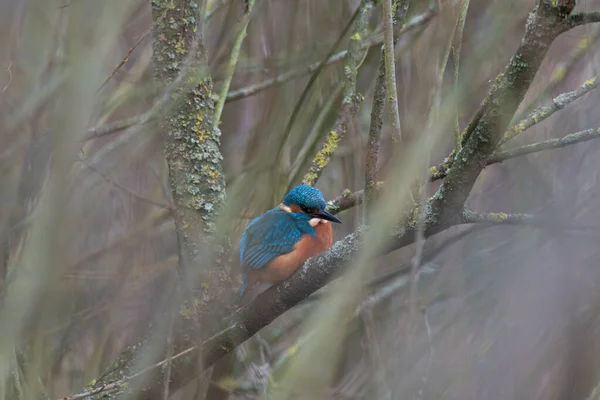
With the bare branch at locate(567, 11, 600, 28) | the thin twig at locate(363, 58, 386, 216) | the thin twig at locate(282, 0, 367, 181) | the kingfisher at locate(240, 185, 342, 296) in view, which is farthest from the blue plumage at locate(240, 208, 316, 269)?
the bare branch at locate(567, 11, 600, 28)

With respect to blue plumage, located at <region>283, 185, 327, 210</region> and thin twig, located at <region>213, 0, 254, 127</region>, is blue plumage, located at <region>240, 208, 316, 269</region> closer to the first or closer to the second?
blue plumage, located at <region>283, 185, 327, 210</region>

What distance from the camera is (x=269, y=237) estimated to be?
3018mm

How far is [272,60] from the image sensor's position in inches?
121

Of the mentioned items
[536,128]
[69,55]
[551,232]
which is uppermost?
[69,55]

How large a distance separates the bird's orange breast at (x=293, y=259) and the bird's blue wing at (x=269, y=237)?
0.09 feet

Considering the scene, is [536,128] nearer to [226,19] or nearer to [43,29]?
[226,19]

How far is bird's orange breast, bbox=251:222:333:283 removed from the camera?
281 cm

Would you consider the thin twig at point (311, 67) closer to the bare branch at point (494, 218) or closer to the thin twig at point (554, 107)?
the thin twig at point (554, 107)

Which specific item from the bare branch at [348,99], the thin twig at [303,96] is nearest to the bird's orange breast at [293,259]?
the bare branch at [348,99]

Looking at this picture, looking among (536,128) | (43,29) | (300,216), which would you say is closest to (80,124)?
(43,29)

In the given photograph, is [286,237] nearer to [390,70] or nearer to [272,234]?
[272,234]

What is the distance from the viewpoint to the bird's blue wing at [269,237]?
2.90 meters

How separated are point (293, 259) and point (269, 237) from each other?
0.65 feet

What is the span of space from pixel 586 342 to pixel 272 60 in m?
1.89
